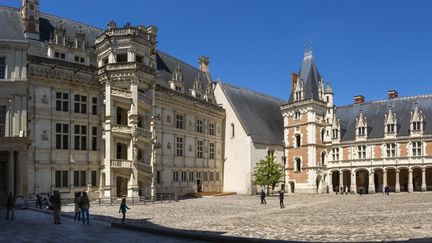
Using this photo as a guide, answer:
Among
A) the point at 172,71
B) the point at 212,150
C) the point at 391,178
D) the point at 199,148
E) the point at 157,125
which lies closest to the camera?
the point at 157,125

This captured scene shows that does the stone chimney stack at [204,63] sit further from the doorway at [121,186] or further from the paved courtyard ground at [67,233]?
the paved courtyard ground at [67,233]

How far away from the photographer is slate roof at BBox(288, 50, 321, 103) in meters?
61.8

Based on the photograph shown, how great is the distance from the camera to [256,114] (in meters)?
63.9

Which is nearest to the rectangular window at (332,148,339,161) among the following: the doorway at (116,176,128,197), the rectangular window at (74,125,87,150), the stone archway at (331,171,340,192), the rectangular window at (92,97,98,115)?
the stone archway at (331,171,340,192)

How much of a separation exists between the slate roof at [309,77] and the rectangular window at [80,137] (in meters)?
31.8

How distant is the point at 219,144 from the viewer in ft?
193

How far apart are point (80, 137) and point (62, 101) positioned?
344cm

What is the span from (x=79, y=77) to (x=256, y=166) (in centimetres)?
2574

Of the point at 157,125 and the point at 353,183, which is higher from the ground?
the point at 157,125

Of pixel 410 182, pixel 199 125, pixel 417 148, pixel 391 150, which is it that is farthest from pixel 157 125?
pixel 417 148

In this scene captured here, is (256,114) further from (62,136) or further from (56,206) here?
(56,206)

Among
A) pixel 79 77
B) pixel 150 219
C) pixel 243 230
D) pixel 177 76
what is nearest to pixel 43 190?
pixel 79 77

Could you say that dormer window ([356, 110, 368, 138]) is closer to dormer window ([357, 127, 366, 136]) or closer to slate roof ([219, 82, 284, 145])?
dormer window ([357, 127, 366, 136])

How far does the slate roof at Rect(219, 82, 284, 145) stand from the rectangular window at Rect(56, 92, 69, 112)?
80.0 feet
